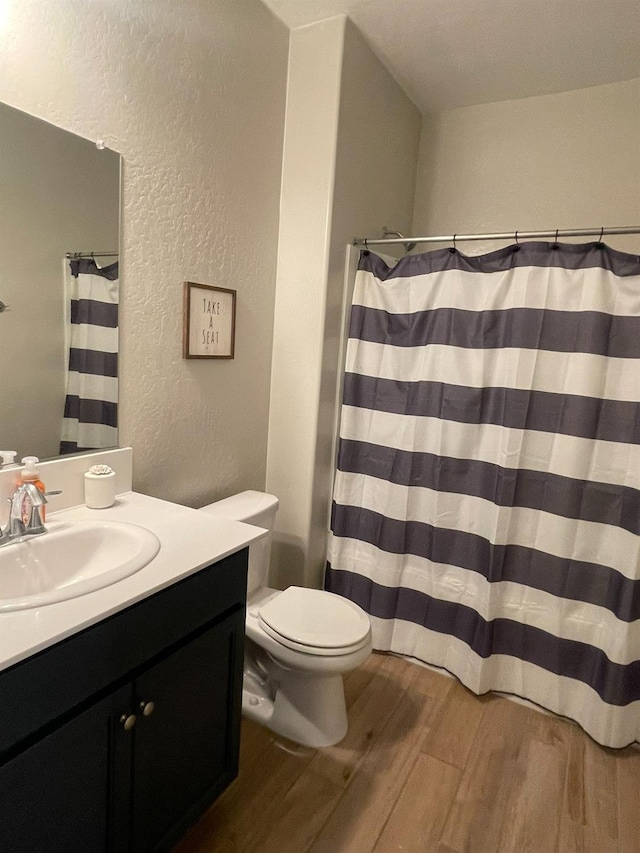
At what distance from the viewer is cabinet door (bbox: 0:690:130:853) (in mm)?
851

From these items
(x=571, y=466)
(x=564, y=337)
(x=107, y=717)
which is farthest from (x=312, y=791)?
(x=564, y=337)

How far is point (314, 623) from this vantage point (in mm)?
1680

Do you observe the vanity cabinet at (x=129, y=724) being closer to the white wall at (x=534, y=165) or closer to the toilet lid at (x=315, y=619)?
the toilet lid at (x=315, y=619)

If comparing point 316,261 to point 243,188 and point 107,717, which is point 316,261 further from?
point 107,717

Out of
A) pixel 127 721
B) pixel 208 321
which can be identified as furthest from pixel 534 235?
pixel 127 721

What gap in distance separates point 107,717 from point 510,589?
4.95 ft

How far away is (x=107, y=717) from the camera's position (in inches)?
39.1

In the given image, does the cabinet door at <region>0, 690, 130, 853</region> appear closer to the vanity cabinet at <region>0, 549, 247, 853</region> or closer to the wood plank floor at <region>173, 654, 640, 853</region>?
the vanity cabinet at <region>0, 549, 247, 853</region>

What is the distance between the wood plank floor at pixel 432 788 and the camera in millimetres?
1429

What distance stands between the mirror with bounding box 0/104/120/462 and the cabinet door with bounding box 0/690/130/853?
695mm

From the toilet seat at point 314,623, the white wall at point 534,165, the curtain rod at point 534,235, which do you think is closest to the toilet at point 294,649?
the toilet seat at point 314,623

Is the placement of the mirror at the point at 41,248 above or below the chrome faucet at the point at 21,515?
above

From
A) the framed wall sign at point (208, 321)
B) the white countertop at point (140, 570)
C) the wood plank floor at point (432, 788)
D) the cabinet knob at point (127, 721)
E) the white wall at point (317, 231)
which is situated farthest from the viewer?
the white wall at point (317, 231)

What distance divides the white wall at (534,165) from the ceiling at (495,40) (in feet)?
0.31
